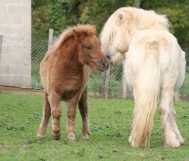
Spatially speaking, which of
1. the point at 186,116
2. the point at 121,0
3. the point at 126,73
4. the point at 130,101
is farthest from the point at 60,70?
the point at 121,0

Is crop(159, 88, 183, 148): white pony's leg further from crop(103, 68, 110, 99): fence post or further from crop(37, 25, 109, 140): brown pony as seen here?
crop(103, 68, 110, 99): fence post

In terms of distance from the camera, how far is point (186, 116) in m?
13.9

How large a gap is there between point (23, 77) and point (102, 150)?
38.5 feet

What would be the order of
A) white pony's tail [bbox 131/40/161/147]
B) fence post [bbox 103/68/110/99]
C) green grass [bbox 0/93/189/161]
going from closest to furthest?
green grass [bbox 0/93/189/161], white pony's tail [bbox 131/40/161/147], fence post [bbox 103/68/110/99]

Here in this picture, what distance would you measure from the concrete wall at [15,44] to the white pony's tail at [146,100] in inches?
448

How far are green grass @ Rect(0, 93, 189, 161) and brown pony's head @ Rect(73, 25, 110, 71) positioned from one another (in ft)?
3.78

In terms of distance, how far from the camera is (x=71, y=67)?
942 centimetres

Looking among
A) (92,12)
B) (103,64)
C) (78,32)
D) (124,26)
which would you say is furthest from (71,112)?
(92,12)

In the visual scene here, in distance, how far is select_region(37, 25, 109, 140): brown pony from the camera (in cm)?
932

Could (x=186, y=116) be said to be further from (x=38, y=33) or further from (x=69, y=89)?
(x=38, y=33)

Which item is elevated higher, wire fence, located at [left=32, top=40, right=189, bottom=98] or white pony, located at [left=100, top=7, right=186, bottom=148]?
white pony, located at [left=100, top=7, right=186, bottom=148]

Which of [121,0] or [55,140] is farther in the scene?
[121,0]

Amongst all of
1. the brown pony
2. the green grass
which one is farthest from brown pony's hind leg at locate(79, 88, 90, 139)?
the brown pony

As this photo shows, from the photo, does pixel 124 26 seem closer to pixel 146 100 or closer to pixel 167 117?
pixel 146 100
